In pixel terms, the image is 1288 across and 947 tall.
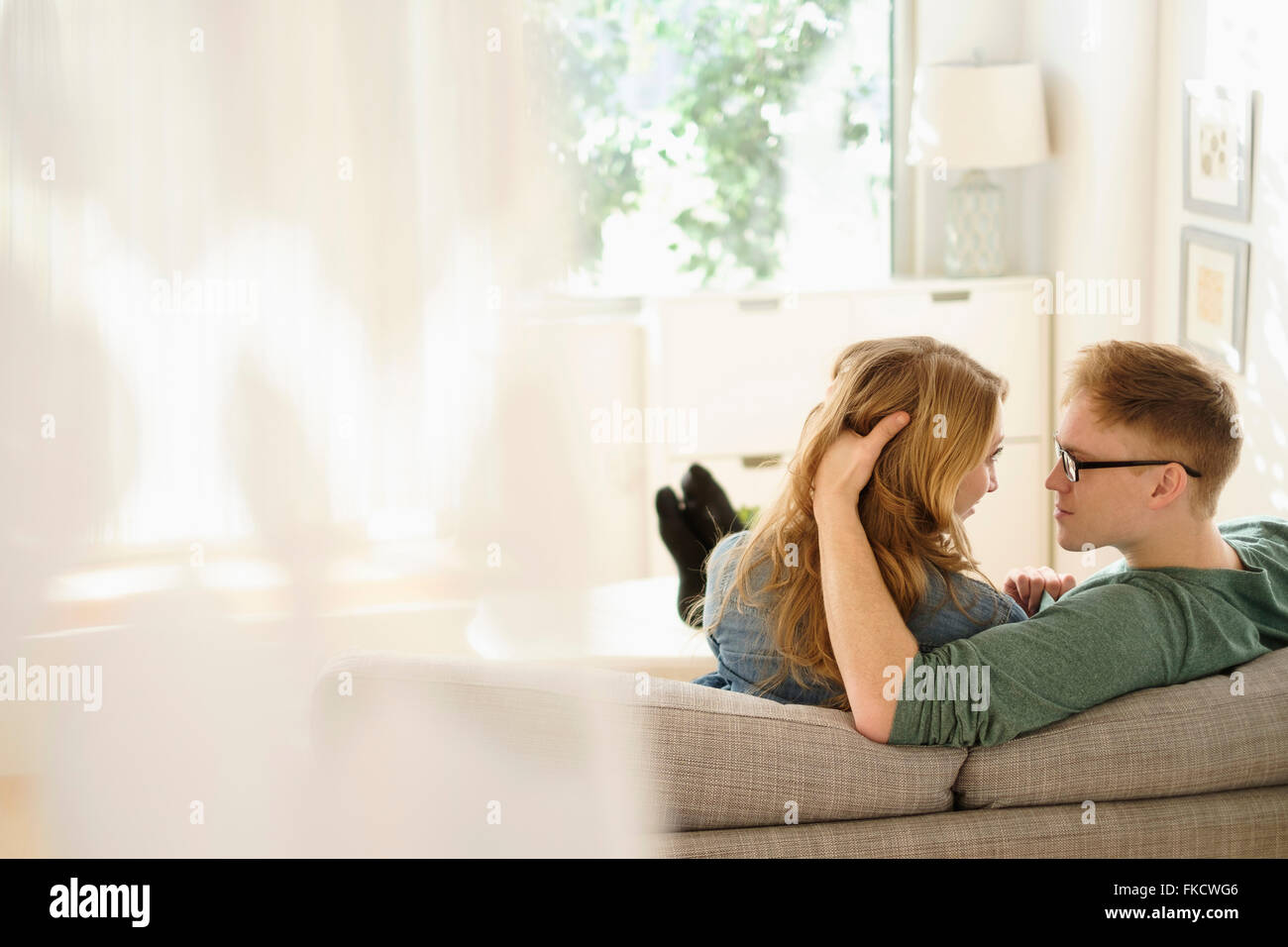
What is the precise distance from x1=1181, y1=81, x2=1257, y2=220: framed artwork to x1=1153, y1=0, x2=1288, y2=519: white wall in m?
0.03

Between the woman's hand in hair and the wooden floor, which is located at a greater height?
the woman's hand in hair

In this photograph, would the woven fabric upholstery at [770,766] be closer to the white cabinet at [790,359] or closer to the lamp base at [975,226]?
the white cabinet at [790,359]

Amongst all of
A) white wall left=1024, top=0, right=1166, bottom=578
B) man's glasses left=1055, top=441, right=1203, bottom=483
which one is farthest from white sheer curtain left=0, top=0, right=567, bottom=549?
white wall left=1024, top=0, right=1166, bottom=578

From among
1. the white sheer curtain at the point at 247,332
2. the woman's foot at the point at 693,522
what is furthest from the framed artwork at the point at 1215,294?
the white sheer curtain at the point at 247,332

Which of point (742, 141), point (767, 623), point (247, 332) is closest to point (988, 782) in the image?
point (767, 623)

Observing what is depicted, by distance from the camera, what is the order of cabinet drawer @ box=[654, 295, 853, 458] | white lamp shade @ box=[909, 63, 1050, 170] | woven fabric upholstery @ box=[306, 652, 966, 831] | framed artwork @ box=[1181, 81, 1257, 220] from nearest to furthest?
woven fabric upholstery @ box=[306, 652, 966, 831] → framed artwork @ box=[1181, 81, 1257, 220] → white lamp shade @ box=[909, 63, 1050, 170] → cabinet drawer @ box=[654, 295, 853, 458]

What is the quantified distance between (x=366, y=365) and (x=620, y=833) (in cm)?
44

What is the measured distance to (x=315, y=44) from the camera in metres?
0.97

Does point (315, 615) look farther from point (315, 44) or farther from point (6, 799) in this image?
point (315, 44)

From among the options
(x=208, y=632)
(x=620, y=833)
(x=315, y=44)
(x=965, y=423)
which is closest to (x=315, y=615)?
(x=208, y=632)

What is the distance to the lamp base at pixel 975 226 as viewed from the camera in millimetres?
4438

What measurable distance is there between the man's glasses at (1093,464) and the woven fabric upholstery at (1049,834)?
400 millimetres

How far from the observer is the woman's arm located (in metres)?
1.45

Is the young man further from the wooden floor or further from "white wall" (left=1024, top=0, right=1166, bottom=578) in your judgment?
"white wall" (left=1024, top=0, right=1166, bottom=578)
